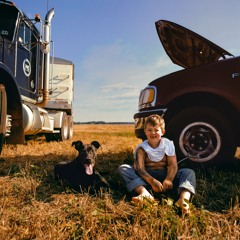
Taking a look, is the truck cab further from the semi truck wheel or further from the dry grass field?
the semi truck wheel

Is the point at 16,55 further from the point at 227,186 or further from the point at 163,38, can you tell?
the point at 227,186

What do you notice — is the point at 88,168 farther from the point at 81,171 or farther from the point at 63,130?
the point at 63,130

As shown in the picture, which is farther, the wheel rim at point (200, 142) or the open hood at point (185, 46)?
the open hood at point (185, 46)

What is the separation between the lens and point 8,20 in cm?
573

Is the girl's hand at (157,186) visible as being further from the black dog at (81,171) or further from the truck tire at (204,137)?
the truck tire at (204,137)

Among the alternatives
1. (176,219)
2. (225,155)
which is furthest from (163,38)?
(176,219)

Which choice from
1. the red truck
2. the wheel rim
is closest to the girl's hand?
the red truck

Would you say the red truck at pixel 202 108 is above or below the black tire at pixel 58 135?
above

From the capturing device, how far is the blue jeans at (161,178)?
2.84 meters

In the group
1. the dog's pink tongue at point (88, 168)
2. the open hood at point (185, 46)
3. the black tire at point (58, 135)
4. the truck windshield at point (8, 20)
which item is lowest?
the dog's pink tongue at point (88, 168)

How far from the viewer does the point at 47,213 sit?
2.43 metres

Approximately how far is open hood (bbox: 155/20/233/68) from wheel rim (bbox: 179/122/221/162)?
139cm

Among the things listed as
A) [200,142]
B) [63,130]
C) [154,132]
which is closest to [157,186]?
[154,132]

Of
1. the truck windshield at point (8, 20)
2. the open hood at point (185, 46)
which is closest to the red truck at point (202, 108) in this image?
the open hood at point (185, 46)
